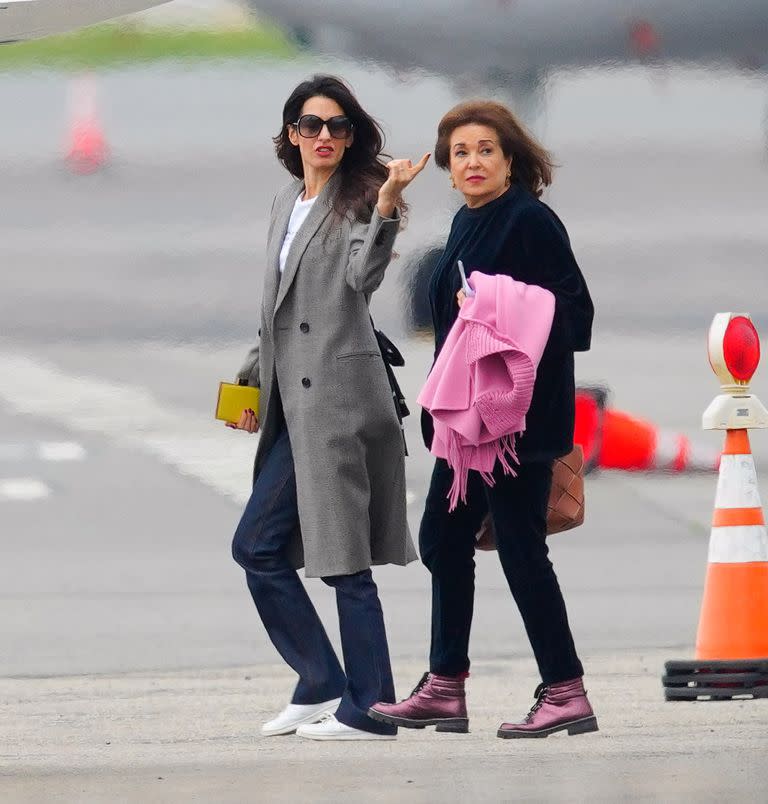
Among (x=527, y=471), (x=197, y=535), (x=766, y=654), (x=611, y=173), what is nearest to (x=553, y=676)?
(x=527, y=471)

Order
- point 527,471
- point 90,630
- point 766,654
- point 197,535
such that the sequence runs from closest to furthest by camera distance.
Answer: point 527,471 → point 766,654 → point 90,630 → point 197,535

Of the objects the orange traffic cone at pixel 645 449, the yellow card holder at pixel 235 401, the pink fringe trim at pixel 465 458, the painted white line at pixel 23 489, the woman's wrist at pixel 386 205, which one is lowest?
the painted white line at pixel 23 489

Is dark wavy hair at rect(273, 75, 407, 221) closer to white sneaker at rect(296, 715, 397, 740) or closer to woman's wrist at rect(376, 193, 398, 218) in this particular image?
woman's wrist at rect(376, 193, 398, 218)

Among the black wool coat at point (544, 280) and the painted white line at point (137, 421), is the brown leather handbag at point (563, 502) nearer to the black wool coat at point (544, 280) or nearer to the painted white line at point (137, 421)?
the black wool coat at point (544, 280)

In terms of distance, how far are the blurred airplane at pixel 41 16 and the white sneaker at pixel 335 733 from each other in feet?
5.23

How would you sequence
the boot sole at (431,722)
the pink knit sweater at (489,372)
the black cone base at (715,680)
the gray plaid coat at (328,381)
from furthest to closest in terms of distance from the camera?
the black cone base at (715,680), the gray plaid coat at (328,381), the boot sole at (431,722), the pink knit sweater at (489,372)

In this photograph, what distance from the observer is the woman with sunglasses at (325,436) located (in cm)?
434

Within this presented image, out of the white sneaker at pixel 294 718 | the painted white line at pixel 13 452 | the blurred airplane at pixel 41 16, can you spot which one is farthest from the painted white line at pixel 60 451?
the white sneaker at pixel 294 718

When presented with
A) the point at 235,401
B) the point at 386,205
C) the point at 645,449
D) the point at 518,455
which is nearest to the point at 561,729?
the point at 518,455

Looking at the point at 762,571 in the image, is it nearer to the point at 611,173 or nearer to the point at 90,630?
the point at 90,630

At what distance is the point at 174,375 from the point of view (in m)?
7.21

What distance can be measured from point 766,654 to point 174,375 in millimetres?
2986

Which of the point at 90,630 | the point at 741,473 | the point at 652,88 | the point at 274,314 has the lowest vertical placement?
the point at 90,630

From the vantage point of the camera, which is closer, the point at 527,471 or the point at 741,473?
the point at 527,471
